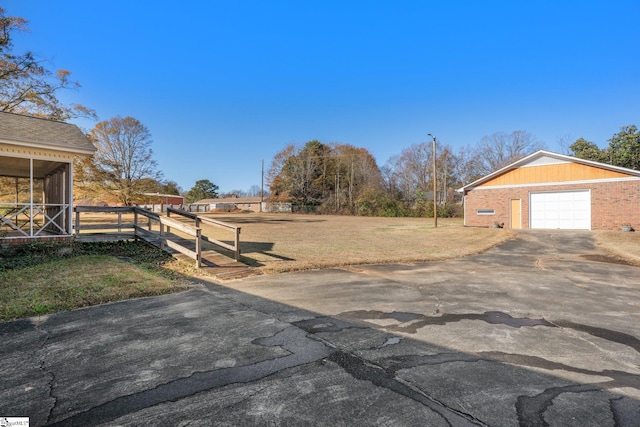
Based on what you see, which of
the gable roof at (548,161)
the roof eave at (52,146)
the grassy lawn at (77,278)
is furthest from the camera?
the gable roof at (548,161)

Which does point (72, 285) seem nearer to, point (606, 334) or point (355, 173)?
point (606, 334)

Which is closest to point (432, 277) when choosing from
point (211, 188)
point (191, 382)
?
point (191, 382)

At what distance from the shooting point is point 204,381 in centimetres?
286

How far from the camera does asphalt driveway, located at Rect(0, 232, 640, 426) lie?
2426 millimetres

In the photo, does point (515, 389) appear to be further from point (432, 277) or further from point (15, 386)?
point (432, 277)

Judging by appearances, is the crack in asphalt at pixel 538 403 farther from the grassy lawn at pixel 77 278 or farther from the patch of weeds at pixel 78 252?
the patch of weeds at pixel 78 252

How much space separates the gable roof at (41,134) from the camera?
8817 mm

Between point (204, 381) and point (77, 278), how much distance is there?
545 cm

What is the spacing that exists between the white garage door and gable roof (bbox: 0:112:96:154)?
24.0m

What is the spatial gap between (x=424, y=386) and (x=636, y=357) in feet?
8.18

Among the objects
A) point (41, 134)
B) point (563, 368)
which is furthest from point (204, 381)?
point (41, 134)

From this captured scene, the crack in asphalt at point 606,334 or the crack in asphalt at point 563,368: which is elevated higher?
the crack in asphalt at point 563,368

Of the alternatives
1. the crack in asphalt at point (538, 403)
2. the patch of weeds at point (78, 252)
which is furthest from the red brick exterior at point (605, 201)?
the patch of weeds at point (78, 252)

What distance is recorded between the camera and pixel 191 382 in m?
2.84
